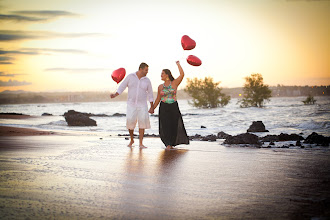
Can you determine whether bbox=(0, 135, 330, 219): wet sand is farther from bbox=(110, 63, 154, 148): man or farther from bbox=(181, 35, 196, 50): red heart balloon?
bbox=(181, 35, 196, 50): red heart balloon

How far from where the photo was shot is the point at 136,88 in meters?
10.4

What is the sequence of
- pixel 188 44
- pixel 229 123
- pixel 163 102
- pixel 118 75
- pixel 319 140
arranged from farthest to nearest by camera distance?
pixel 229 123, pixel 118 75, pixel 188 44, pixel 163 102, pixel 319 140

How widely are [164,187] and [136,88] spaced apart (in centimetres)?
577

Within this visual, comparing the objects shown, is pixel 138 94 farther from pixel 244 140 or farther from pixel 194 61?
pixel 244 140

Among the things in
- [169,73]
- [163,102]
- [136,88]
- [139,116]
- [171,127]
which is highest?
[169,73]

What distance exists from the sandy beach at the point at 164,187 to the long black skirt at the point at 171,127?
217cm

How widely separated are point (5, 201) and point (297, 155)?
20.6 ft

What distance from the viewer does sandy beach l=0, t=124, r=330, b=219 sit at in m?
3.66

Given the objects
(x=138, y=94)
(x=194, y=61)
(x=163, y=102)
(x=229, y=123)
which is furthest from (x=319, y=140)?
(x=229, y=123)

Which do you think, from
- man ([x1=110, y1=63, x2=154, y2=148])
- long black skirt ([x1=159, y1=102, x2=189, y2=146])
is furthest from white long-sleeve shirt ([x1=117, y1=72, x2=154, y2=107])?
long black skirt ([x1=159, y1=102, x2=189, y2=146])

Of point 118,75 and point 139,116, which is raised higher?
point 118,75

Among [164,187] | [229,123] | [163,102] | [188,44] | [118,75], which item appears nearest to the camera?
[164,187]

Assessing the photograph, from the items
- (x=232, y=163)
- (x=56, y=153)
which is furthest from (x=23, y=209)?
(x=56, y=153)

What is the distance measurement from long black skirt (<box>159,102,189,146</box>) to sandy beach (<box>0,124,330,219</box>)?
2.17 meters
